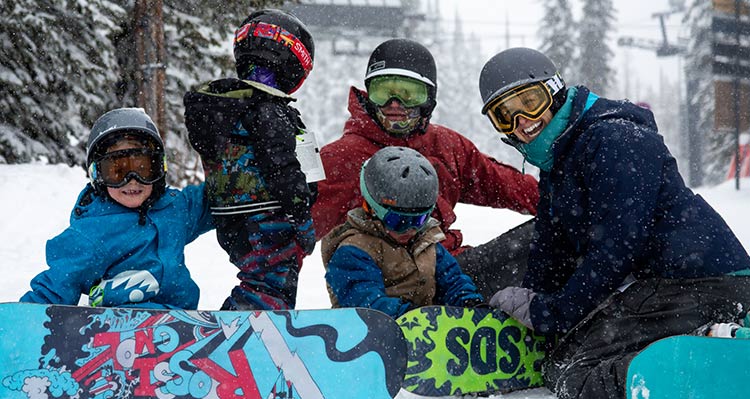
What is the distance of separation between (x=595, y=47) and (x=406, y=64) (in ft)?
124

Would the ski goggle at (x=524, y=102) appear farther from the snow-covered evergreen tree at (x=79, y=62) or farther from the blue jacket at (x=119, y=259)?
the snow-covered evergreen tree at (x=79, y=62)

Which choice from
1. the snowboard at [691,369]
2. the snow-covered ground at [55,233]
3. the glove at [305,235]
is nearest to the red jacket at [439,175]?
the glove at [305,235]

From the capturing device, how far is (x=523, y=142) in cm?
324

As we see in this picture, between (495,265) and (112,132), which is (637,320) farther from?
(112,132)

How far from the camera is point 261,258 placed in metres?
3.43

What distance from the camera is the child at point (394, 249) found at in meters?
3.44

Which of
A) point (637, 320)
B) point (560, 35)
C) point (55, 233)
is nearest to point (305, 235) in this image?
point (637, 320)

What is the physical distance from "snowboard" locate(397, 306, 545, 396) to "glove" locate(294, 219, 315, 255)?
2.10ft

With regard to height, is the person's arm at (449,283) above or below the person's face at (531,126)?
below

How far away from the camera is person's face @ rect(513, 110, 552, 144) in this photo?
3156 mm

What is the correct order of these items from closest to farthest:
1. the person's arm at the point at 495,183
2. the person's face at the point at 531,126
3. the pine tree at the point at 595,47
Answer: the person's face at the point at 531,126 → the person's arm at the point at 495,183 → the pine tree at the point at 595,47

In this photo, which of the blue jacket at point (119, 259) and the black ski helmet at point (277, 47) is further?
the black ski helmet at point (277, 47)

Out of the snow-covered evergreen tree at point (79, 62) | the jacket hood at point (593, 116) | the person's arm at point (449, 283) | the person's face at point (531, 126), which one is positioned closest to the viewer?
the jacket hood at point (593, 116)

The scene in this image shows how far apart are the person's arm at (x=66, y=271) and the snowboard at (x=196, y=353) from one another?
0.27 metres
